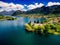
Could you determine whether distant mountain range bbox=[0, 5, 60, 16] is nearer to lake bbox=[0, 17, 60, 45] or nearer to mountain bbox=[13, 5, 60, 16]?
mountain bbox=[13, 5, 60, 16]

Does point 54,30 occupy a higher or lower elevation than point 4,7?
lower

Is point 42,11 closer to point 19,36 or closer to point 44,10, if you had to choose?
point 44,10

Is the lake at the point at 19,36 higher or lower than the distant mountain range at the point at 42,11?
lower

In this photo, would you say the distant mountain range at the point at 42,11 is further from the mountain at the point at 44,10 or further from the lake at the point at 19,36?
the lake at the point at 19,36

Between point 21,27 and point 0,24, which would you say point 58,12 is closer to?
point 21,27

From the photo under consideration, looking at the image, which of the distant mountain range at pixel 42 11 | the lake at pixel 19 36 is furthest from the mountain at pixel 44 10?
the lake at pixel 19 36

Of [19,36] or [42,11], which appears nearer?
[19,36]

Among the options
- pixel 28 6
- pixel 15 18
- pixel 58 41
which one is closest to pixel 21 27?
pixel 15 18

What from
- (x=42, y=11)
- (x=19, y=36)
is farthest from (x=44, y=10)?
(x=19, y=36)
